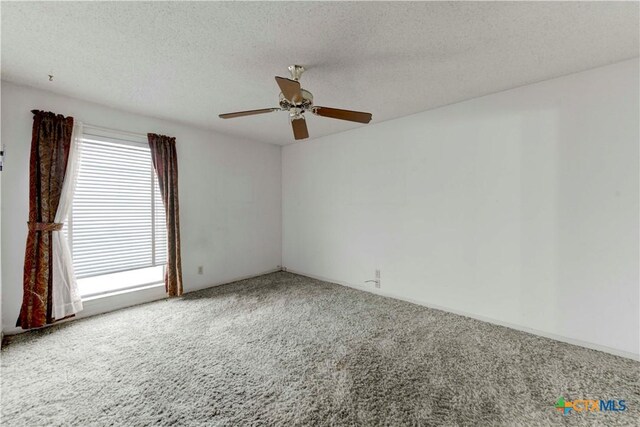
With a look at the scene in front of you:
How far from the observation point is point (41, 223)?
2.60 m

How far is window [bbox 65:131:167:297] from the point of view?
294cm

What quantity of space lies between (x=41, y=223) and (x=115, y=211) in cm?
65

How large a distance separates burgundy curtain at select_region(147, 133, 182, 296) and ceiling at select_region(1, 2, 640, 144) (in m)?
0.71

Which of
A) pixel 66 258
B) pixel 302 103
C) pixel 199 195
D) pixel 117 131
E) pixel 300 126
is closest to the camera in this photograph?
pixel 302 103

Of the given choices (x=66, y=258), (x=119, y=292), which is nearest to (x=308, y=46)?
(x=66, y=258)

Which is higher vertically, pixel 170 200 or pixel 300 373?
pixel 170 200

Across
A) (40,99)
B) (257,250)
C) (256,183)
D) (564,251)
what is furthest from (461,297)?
(40,99)

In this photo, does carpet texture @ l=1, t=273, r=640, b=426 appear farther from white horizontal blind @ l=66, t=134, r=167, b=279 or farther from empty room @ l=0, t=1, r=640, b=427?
white horizontal blind @ l=66, t=134, r=167, b=279

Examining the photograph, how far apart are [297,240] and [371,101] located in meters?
2.75

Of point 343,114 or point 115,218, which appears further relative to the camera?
point 115,218

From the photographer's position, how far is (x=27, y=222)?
259cm

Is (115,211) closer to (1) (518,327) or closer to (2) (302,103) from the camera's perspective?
(2) (302,103)

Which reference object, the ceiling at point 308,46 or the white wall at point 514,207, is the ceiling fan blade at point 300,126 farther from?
the white wall at point 514,207

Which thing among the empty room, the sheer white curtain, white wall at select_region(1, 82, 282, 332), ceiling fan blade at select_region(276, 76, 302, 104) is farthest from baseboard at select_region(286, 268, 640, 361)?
the sheer white curtain
